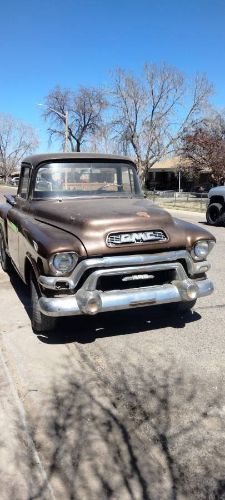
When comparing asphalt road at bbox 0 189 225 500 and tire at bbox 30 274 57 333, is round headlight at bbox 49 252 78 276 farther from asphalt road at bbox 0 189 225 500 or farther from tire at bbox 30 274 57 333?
asphalt road at bbox 0 189 225 500

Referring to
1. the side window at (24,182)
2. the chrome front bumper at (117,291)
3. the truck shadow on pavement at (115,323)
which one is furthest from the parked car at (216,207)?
the chrome front bumper at (117,291)

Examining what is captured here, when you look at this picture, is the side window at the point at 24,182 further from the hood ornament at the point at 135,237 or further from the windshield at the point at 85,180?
the hood ornament at the point at 135,237

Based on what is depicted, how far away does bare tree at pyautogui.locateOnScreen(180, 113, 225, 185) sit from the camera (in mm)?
40438

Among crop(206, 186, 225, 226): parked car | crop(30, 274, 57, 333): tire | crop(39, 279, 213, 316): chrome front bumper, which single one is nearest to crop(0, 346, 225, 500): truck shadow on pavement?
crop(39, 279, 213, 316): chrome front bumper

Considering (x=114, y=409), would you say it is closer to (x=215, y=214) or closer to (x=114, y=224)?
(x=114, y=224)

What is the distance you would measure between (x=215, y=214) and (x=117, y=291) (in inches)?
450

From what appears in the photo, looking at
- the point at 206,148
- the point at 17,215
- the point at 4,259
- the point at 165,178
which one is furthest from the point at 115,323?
the point at 165,178

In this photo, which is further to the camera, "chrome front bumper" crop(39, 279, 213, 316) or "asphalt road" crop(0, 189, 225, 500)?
"chrome front bumper" crop(39, 279, 213, 316)

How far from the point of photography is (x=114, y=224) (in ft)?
14.2

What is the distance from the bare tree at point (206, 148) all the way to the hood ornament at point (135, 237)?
122 feet

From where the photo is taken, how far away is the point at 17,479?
263cm

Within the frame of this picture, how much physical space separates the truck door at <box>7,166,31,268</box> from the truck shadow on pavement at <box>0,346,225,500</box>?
215cm

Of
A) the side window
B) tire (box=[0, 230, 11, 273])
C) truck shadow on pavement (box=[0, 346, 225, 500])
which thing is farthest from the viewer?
tire (box=[0, 230, 11, 273])

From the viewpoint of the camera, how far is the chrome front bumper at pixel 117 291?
A: 4.14 m
